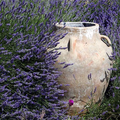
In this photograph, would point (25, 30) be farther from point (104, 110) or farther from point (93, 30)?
point (104, 110)

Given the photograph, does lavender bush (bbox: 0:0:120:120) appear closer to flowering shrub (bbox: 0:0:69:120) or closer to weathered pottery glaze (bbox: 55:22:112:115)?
flowering shrub (bbox: 0:0:69:120)

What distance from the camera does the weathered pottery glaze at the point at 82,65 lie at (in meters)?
2.55

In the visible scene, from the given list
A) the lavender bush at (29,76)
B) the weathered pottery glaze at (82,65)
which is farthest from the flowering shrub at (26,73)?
the weathered pottery glaze at (82,65)

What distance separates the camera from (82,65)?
254cm

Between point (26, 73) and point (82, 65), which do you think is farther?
point (82, 65)

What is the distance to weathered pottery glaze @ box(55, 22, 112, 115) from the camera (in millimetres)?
2553

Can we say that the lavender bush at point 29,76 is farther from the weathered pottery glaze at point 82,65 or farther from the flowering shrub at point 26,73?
the weathered pottery glaze at point 82,65

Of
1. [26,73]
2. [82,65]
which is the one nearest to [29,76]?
[26,73]

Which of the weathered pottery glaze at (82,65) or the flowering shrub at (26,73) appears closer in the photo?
the flowering shrub at (26,73)

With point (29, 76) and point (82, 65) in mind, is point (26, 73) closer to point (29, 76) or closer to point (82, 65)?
point (29, 76)

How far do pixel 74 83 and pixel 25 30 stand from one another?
31.2 inches

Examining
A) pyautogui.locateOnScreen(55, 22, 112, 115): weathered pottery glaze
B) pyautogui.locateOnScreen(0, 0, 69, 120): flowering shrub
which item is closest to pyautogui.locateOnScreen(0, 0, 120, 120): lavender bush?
pyautogui.locateOnScreen(0, 0, 69, 120): flowering shrub

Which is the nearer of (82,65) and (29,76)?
(29,76)

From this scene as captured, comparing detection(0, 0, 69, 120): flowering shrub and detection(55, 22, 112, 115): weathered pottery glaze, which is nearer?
detection(0, 0, 69, 120): flowering shrub
